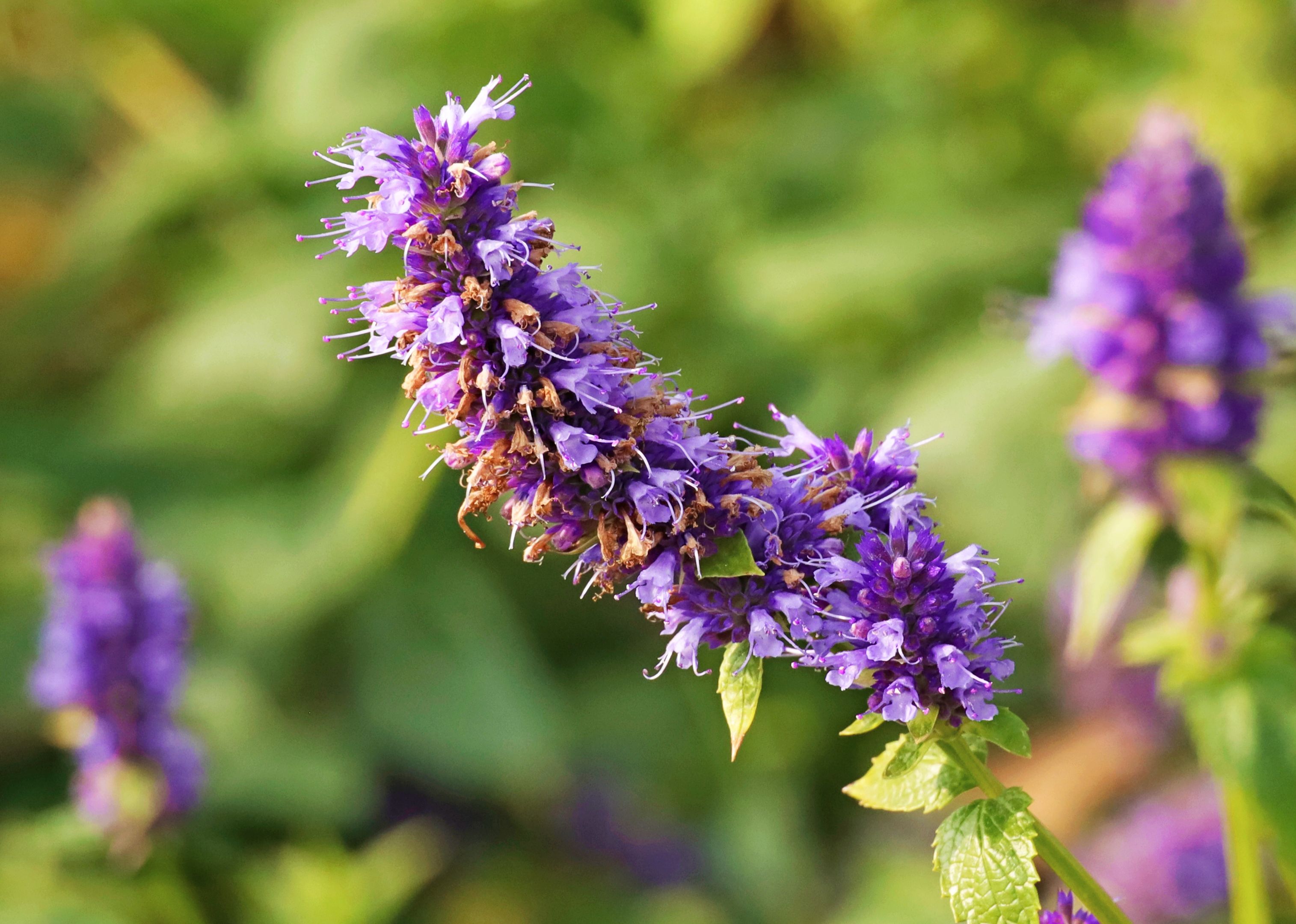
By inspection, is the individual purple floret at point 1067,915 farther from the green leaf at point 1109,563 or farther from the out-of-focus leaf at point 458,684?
the out-of-focus leaf at point 458,684

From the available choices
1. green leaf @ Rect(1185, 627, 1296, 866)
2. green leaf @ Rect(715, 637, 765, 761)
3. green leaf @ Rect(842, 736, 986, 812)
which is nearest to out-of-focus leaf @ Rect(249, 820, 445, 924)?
green leaf @ Rect(1185, 627, 1296, 866)

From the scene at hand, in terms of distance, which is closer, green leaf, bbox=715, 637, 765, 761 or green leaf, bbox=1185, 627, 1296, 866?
green leaf, bbox=715, 637, 765, 761

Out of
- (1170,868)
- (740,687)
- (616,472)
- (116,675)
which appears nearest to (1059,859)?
(740,687)

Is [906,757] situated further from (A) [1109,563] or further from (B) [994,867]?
(A) [1109,563]

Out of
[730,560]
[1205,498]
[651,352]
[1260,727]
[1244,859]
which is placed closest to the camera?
[730,560]

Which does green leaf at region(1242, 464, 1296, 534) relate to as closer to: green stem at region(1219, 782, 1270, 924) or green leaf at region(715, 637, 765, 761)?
green stem at region(1219, 782, 1270, 924)

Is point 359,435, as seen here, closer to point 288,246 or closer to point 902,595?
point 288,246

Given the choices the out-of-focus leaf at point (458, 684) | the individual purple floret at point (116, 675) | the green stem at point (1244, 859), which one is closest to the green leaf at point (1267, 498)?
the green stem at point (1244, 859)
